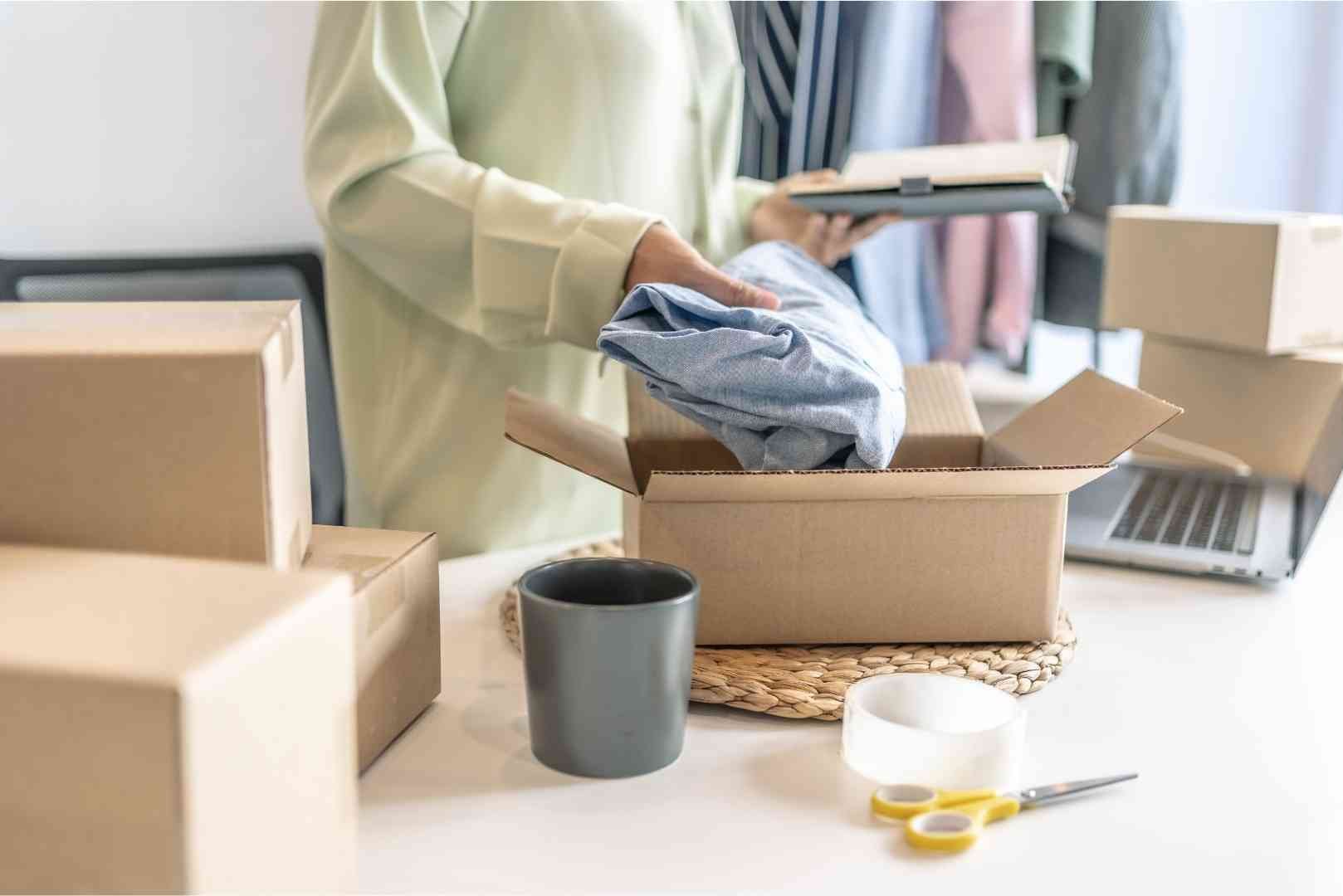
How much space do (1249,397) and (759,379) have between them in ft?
2.42

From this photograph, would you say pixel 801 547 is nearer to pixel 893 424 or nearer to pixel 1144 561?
pixel 893 424

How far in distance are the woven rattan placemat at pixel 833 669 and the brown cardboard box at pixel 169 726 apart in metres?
0.26

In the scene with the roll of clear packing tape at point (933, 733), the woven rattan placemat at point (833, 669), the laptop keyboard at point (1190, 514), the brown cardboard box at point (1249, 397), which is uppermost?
the brown cardboard box at point (1249, 397)

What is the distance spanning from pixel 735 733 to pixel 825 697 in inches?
2.0

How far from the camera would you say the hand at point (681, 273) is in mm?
783

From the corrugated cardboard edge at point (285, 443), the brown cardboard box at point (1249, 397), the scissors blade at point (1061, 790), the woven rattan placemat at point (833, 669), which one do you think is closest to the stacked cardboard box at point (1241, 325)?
the brown cardboard box at point (1249, 397)

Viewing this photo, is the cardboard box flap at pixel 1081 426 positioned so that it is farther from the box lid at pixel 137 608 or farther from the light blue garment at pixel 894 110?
the light blue garment at pixel 894 110

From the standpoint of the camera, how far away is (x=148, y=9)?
1499mm

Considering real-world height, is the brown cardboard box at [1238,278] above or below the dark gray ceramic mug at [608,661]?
above

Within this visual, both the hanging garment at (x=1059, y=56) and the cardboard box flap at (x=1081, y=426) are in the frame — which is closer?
the cardboard box flap at (x=1081, y=426)

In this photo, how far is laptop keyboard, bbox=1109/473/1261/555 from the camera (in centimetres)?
99

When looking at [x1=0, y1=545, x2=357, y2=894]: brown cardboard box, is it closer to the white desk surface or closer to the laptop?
the white desk surface

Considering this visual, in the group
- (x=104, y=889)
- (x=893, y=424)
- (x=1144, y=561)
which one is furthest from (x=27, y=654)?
(x=1144, y=561)

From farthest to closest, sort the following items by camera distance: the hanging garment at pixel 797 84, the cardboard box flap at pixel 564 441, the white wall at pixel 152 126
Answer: the hanging garment at pixel 797 84, the white wall at pixel 152 126, the cardboard box flap at pixel 564 441
